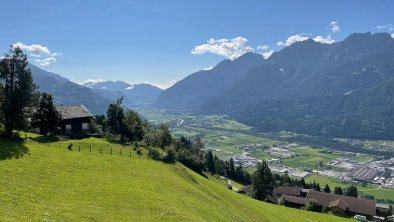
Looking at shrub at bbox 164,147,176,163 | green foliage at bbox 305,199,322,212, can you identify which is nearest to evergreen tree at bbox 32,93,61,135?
shrub at bbox 164,147,176,163

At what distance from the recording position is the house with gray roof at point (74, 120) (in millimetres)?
93000

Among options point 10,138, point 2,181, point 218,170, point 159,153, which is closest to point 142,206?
point 2,181

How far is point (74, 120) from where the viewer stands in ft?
315

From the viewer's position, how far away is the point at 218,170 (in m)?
180

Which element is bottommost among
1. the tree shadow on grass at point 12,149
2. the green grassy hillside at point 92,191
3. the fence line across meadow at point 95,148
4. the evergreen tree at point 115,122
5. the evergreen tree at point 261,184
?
the evergreen tree at point 261,184

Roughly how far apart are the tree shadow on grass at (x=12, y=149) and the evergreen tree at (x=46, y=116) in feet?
61.1

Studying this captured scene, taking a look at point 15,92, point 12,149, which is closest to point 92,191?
point 12,149

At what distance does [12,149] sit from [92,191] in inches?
746

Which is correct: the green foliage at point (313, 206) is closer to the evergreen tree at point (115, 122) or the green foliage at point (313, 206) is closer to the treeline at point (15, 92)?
the evergreen tree at point (115, 122)

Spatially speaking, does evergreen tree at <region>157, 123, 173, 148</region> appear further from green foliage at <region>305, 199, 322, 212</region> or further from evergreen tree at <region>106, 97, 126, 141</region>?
green foliage at <region>305, 199, 322, 212</region>

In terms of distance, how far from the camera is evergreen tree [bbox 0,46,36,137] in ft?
213

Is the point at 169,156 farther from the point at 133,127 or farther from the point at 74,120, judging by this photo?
the point at 74,120

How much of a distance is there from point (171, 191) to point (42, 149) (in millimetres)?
22167

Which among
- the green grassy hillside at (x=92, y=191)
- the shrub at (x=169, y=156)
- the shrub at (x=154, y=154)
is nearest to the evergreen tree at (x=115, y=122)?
the shrub at (x=154, y=154)
